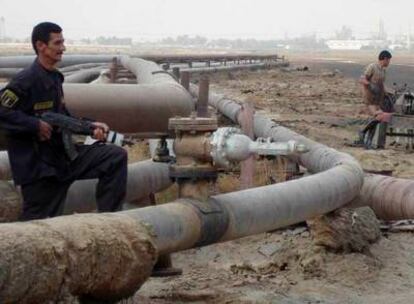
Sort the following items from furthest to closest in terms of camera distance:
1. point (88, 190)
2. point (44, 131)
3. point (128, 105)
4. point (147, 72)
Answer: point (147, 72) < point (128, 105) < point (88, 190) < point (44, 131)

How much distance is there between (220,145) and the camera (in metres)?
4.08

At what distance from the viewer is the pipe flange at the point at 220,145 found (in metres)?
4.09

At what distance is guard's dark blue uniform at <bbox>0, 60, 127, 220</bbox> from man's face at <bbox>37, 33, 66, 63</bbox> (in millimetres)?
71

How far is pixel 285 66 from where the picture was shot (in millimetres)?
46438

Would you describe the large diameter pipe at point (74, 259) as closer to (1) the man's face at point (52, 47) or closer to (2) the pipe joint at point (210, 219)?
(2) the pipe joint at point (210, 219)

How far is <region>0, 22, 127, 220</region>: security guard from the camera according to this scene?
4137mm

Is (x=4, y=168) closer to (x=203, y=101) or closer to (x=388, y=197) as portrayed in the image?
(x=203, y=101)

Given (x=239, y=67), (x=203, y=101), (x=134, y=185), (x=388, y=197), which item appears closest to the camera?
(x=134, y=185)

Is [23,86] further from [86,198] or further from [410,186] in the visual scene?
[410,186]

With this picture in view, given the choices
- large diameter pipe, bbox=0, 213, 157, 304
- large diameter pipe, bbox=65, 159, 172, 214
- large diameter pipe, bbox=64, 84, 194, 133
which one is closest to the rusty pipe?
large diameter pipe, bbox=65, 159, 172, 214

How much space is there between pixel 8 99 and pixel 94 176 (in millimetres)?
628

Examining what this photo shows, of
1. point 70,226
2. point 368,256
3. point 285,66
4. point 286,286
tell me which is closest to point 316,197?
point 286,286

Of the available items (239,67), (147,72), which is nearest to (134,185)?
(147,72)

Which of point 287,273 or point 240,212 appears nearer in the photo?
point 240,212
